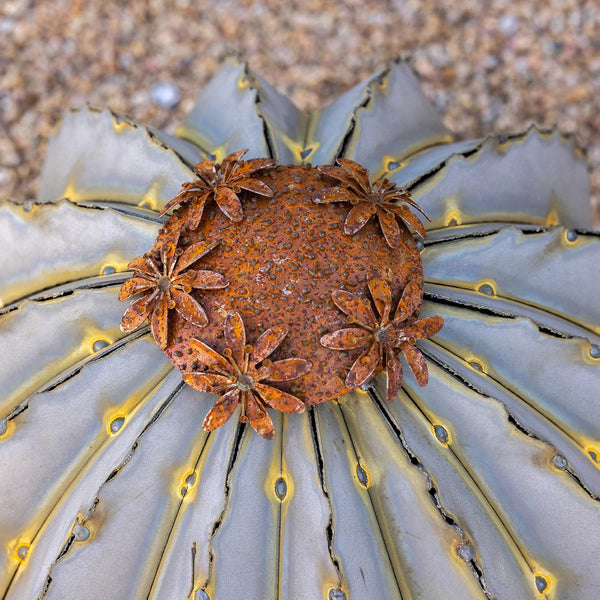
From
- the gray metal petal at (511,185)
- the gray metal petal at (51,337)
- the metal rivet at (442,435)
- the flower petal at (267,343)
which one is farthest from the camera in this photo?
the gray metal petal at (511,185)

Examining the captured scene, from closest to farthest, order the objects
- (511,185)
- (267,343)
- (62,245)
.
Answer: (267,343) < (62,245) < (511,185)

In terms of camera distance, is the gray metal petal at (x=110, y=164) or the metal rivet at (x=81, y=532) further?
the gray metal petal at (x=110, y=164)

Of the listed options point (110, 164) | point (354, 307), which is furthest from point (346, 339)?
point (110, 164)

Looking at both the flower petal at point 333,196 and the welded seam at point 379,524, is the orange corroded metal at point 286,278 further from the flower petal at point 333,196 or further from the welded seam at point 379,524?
the welded seam at point 379,524

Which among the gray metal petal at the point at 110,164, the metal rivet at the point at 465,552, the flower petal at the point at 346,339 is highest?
the gray metal petal at the point at 110,164

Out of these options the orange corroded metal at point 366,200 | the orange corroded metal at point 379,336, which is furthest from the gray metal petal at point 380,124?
the orange corroded metal at point 379,336

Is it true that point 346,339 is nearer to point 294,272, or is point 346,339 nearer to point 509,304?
point 294,272
